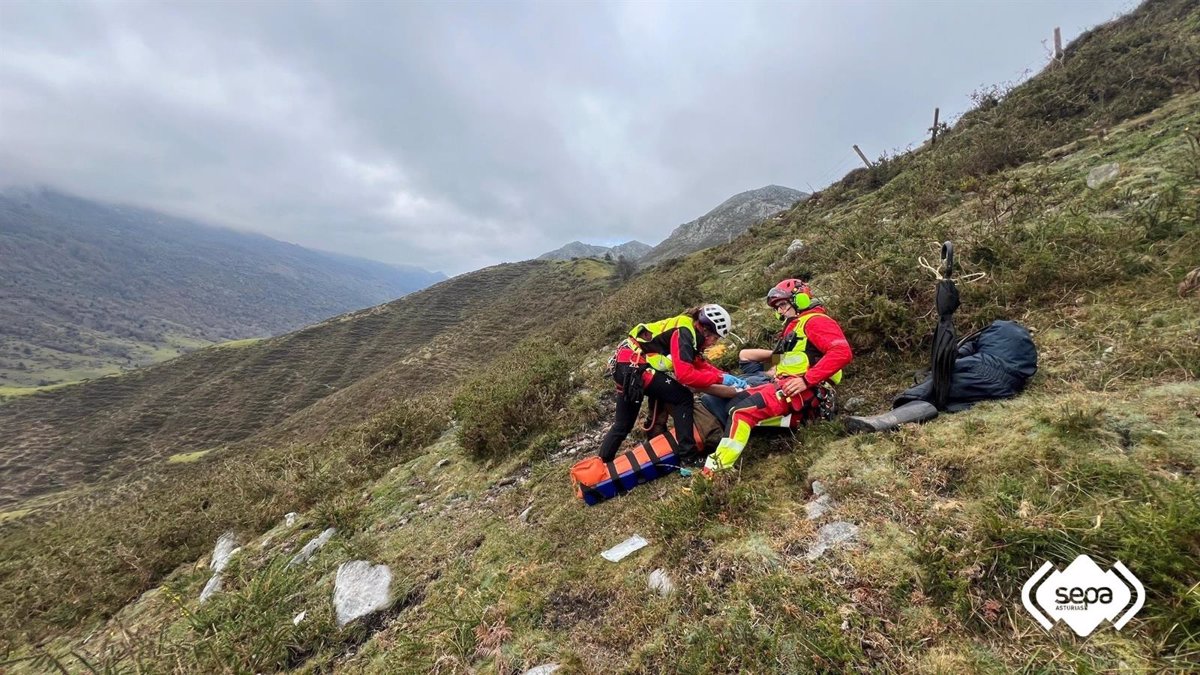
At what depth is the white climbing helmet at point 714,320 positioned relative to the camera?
235 inches

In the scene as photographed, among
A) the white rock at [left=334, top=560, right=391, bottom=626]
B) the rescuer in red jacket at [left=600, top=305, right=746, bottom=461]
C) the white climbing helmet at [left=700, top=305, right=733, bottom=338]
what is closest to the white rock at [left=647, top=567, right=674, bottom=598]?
the rescuer in red jacket at [left=600, top=305, right=746, bottom=461]

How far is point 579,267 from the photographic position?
7319 centimetres

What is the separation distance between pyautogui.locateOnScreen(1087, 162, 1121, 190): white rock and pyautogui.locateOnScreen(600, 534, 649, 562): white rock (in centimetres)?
1074

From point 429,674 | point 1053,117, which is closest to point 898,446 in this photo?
point 429,674

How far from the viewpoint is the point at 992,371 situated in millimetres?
5098

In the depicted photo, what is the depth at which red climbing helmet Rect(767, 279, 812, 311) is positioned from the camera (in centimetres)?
578

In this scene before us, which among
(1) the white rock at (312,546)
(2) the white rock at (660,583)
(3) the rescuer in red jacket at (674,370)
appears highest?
(3) the rescuer in red jacket at (674,370)

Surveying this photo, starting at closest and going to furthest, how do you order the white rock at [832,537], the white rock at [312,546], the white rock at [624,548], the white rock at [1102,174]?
the white rock at [832,537] < the white rock at [624,548] < the white rock at [312,546] < the white rock at [1102,174]

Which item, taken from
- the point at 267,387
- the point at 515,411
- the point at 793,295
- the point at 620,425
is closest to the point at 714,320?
the point at 793,295

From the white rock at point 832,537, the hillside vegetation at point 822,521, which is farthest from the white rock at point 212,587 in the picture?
the white rock at point 832,537

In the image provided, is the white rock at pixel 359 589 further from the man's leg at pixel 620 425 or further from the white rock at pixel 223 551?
the white rock at pixel 223 551

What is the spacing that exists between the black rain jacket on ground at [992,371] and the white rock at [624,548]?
3427mm

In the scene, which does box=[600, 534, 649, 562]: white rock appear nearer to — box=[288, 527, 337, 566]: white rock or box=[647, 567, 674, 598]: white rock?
box=[647, 567, 674, 598]: white rock

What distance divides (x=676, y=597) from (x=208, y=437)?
156 ft
